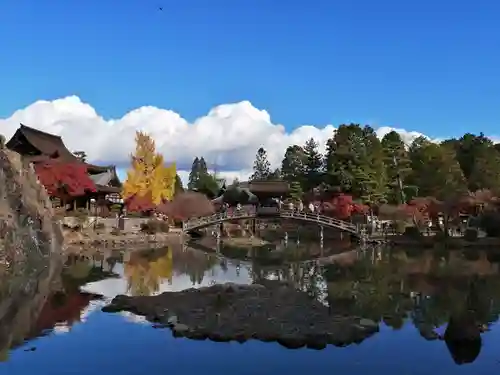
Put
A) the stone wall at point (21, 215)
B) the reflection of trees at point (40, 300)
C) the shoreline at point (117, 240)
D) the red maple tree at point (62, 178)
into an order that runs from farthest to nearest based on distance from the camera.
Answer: the red maple tree at point (62, 178) < the shoreline at point (117, 240) < the stone wall at point (21, 215) < the reflection of trees at point (40, 300)

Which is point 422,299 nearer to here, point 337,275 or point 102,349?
point 337,275

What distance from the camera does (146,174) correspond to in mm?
54250

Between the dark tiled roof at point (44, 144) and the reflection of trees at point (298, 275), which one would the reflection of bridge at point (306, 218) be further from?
the dark tiled roof at point (44, 144)

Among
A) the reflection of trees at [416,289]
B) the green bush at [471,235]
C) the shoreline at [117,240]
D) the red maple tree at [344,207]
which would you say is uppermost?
the red maple tree at [344,207]

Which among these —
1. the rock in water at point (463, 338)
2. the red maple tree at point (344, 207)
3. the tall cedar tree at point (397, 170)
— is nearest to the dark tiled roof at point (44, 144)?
the red maple tree at point (344, 207)

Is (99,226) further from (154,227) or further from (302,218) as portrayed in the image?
(302,218)

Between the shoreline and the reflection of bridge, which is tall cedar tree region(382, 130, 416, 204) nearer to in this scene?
the reflection of bridge

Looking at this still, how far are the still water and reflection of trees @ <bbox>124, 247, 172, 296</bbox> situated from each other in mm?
57

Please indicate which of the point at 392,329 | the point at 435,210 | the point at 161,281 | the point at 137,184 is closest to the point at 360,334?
the point at 392,329

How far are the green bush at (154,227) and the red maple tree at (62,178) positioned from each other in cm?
608

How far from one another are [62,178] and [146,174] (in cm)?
1410

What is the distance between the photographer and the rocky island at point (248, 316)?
14680 mm

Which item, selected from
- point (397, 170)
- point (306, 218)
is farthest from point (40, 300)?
point (397, 170)

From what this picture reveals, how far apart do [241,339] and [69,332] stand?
503 centimetres
